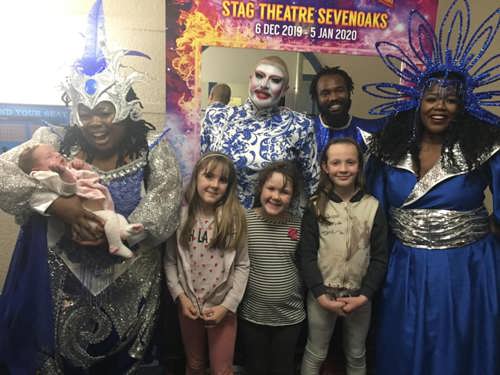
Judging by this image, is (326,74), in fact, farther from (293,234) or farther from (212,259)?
(212,259)

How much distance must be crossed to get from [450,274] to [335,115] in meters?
1.04

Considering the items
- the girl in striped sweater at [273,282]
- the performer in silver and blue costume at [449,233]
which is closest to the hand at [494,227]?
the performer in silver and blue costume at [449,233]

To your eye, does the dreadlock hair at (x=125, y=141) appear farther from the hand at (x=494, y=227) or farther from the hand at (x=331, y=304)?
the hand at (x=494, y=227)

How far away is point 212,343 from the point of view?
166cm

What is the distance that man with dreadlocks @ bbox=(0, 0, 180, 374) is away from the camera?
1.39 m

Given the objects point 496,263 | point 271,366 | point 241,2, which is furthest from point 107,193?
point 496,263

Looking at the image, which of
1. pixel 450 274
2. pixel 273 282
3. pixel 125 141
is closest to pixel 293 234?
pixel 273 282

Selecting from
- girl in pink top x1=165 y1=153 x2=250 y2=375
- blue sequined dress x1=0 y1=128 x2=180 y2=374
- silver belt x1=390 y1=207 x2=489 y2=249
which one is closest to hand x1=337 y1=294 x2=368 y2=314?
silver belt x1=390 y1=207 x2=489 y2=249

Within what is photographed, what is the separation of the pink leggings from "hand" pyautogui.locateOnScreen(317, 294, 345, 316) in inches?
15.0

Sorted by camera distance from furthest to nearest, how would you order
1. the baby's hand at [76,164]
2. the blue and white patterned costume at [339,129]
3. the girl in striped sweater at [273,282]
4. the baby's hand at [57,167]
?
the blue and white patterned costume at [339,129] < the girl in striped sweater at [273,282] < the baby's hand at [76,164] < the baby's hand at [57,167]

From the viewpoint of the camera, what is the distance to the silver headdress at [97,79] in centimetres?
141

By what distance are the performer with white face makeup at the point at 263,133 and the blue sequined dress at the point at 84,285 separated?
16.3 inches

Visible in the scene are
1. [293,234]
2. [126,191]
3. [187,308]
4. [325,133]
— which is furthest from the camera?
[325,133]

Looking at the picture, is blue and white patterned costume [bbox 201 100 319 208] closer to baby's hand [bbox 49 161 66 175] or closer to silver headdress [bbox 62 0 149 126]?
silver headdress [bbox 62 0 149 126]
